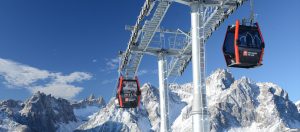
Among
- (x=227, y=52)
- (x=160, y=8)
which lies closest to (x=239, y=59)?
(x=227, y=52)

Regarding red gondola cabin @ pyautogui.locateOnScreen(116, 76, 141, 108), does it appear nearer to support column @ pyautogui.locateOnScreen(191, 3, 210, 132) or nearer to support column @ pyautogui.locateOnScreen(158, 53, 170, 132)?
support column @ pyautogui.locateOnScreen(158, 53, 170, 132)

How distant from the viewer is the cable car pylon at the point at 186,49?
2469 cm

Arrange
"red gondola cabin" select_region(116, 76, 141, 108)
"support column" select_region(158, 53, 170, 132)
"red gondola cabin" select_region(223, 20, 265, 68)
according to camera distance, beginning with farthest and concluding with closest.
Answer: "red gondola cabin" select_region(116, 76, 141, 108) < "support column" select_region(158, 53, 170, 132) < "red gondola cabin" select_region(223, 20, 265, 68)

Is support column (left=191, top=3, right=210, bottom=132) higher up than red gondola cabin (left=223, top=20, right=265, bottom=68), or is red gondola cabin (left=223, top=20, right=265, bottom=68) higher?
red gondola cabin (left=223, top=20, right=265, bottom=68)

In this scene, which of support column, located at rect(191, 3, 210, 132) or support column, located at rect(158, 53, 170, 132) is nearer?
support column, located at rect(191, 3, 210, 132)

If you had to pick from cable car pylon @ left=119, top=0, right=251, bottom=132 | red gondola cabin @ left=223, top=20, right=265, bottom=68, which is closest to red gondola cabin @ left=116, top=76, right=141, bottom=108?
cable car pylon @ left=119, top=0, right=251, bottom=132

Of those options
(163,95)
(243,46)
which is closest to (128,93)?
(163,95)

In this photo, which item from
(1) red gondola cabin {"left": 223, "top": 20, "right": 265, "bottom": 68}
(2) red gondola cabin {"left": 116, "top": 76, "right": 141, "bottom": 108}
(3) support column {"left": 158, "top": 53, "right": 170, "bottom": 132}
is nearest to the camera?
(1) red gondola cabin {"left": 223, "top": 20, "right": 265, "bottom": 68}

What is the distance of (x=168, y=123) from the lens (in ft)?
121

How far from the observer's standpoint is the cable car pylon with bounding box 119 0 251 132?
972 inches

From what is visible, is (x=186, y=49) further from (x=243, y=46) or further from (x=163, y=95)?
(x=243, y=46)

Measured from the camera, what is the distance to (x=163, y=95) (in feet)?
125

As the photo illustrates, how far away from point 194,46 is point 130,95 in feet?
64.0

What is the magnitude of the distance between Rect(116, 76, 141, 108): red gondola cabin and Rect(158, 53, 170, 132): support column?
197 inches
